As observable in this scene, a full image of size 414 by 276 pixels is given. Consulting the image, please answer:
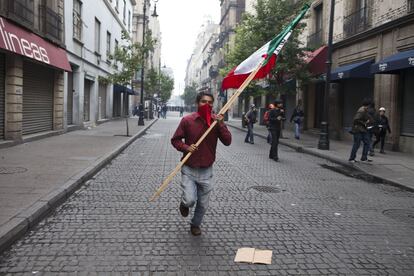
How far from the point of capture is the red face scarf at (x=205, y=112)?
5094 mm

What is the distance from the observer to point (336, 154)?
48.3 feet

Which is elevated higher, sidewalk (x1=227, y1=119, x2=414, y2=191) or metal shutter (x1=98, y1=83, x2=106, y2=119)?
metal shutter (x1=98, y1=83, x2=106, y2=119)

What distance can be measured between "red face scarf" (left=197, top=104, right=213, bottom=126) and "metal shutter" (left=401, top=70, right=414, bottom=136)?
1270cm

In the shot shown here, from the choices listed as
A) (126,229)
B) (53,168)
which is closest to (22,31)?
(53,168)

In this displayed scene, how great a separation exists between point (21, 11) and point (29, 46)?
1.20 meters

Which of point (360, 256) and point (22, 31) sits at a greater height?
point (22, 31)

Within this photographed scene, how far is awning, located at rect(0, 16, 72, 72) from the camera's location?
1201 cm

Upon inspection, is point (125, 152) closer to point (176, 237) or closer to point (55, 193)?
point (55, 193)

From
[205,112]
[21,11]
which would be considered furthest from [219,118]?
[21,11]

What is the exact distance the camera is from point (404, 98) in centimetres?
1605

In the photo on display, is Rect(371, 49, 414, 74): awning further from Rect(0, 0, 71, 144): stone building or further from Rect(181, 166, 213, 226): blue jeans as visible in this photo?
Rect(0, 0, 71, 144): stone building

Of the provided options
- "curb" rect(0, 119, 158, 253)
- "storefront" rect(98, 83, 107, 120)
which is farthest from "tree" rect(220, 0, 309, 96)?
"curb" rect(0, 119, 158, 253)

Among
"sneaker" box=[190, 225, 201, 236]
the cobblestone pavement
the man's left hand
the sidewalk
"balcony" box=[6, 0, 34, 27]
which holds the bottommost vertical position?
the cobblestone pavement

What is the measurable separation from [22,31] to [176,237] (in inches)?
438
